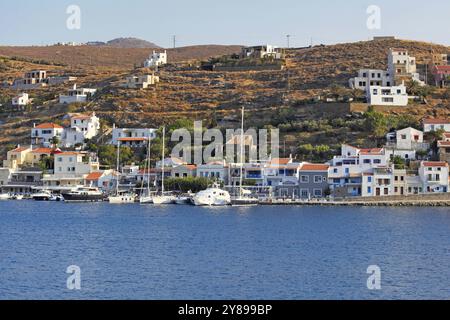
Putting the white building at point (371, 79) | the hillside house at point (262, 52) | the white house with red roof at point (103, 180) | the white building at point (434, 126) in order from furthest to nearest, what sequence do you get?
the hillside house at point (262, 52), the white building at point (371, 79), the white building at point (434, 126), the white house with red roof at point (103, 180)

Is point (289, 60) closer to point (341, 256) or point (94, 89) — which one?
point (94, 89)

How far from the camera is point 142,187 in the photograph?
7219cm

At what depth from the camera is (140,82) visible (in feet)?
322

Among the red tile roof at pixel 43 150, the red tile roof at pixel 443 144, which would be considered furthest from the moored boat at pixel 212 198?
the red tile roof at pixel 43 150

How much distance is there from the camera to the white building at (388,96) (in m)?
82.6

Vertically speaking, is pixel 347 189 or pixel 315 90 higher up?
pixel 315 90

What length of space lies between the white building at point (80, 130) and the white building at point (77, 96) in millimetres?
11655

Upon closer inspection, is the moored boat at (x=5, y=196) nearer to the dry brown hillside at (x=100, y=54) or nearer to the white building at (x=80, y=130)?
A: the white building at (x=80, y=130)

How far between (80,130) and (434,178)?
1331 inches

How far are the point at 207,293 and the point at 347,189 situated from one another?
123 ft

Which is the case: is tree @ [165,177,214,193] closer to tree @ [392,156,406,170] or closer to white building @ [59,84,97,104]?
tree @ [392,156,406,170]

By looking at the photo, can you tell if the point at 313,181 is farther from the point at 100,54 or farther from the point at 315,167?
the point at 100,54

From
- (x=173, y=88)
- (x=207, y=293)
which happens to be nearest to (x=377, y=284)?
(x=207, y=293)

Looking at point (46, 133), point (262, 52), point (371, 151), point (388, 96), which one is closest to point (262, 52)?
point (262, 52)
